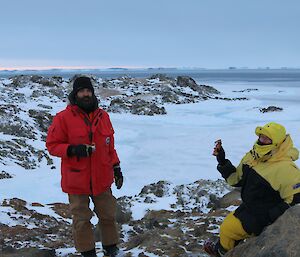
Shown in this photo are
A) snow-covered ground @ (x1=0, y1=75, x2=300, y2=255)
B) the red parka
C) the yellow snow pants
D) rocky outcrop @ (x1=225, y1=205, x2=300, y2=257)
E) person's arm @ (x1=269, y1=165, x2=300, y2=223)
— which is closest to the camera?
rocky outcrop @ (x1=225, y1=205, x2=300, y2=257)

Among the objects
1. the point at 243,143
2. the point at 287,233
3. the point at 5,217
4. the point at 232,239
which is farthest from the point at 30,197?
the point at 243,143

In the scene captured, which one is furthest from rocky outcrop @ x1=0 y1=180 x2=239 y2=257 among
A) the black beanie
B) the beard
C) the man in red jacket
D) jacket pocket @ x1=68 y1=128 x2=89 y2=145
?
the black beanie

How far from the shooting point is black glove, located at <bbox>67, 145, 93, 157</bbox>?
442 cm

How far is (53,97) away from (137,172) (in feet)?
74.9

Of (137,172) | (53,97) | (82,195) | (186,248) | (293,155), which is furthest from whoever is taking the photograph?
(53,97)

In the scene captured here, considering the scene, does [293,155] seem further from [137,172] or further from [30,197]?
[137,172]

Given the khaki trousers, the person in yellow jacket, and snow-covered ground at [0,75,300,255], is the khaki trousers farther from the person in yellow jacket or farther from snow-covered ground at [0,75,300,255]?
snow-covered ground at [0,75,300,255]

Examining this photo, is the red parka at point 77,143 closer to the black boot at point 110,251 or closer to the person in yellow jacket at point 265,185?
the black boot at point 110,251

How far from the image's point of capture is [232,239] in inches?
177

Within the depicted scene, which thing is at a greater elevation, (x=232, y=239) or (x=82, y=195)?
(x=82, y=195)

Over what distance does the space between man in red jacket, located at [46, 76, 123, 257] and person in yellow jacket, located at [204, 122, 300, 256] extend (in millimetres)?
1415

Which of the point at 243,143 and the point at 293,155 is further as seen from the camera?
the point at 243,143

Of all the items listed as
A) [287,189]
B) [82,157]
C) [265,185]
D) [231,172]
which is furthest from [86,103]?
[287,189]

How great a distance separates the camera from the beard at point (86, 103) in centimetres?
467
